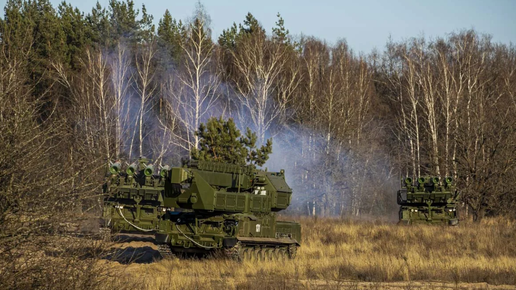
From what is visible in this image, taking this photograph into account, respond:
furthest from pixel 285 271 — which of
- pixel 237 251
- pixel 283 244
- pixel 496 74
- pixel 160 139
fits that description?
pixel 496 74

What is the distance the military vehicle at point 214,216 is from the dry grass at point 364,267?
0.48 metres

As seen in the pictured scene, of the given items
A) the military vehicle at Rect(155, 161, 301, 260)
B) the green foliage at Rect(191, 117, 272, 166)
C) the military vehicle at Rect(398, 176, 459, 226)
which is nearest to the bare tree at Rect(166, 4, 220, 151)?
the green foliage at Rect(191, 117, 272, 166)

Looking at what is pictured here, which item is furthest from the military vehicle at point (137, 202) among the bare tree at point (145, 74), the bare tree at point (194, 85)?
the bare tree at point (145, 74)

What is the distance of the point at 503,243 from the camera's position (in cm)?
2336

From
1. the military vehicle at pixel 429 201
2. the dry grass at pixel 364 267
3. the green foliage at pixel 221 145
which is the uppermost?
the green foliage at pixel 221 145

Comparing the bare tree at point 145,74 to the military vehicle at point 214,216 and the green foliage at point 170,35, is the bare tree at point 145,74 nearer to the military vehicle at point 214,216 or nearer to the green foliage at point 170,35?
the green foliage at point 170,35

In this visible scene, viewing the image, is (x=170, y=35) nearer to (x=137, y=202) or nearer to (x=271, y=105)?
(x=271, y=105)

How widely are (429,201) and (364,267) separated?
46.3 feet

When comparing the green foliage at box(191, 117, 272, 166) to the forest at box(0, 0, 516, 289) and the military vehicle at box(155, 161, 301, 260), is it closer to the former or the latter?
the forest at box(0, 0, 516, 289)

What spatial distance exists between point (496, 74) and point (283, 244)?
45040mm

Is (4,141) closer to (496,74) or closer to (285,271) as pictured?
(285,271)

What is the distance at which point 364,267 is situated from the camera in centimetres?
1775

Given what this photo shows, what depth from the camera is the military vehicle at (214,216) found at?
18.3m

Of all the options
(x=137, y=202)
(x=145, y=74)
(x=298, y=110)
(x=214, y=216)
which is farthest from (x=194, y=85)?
(x=214, y=216)
